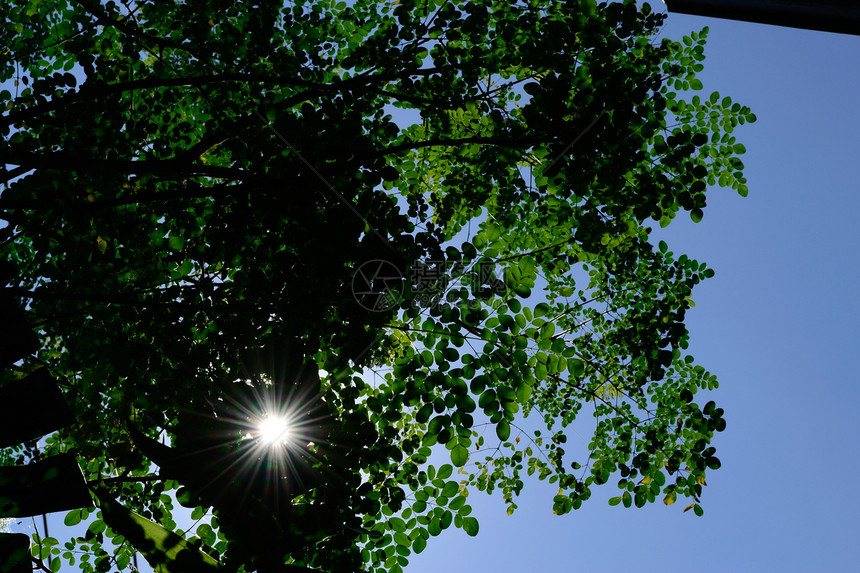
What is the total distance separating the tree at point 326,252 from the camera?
134 inches

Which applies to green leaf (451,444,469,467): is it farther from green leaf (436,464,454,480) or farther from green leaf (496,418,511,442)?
green leaf (436,464,454,480)

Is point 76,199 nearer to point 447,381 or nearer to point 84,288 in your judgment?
point 84,288

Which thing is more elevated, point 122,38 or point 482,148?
point 122,38

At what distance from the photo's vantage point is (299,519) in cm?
296

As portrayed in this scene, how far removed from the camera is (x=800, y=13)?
250 centimetres

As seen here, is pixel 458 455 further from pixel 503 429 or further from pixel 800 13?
pixel 800 13

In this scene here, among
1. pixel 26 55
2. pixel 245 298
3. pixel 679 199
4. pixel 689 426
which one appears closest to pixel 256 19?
pixel 26 55

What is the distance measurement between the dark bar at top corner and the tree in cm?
113

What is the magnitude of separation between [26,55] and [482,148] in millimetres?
4878
